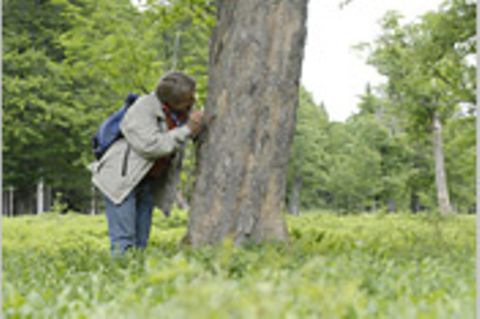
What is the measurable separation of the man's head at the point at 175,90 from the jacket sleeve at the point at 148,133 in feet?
0.60

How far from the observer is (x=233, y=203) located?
5.92 m

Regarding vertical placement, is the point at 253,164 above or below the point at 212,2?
below

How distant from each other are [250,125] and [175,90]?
0.81 meters

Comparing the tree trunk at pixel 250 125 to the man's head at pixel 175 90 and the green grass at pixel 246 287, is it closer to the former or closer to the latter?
the man's head at pixel 175 90

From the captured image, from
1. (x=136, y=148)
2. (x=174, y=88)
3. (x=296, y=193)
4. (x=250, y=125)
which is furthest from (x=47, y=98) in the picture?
(x=296, y=193)

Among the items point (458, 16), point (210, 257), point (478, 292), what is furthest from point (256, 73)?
point (458, 16)

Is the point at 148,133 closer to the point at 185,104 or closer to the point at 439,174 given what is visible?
the point at 185,104

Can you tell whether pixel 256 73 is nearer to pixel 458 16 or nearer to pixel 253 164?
pixel 253 164

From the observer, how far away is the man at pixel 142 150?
6.05 metres

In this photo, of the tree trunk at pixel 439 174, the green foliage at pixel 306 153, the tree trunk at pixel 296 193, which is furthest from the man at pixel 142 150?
the tree trunk at pixel 296 193

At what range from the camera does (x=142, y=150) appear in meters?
6.01

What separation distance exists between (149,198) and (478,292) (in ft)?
13.8

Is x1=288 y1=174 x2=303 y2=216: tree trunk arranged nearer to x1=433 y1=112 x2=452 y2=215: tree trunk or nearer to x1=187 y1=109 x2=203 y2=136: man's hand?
x1=433 y1=112 x2=452 y2=215: tree trunk

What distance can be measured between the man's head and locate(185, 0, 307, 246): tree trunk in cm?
23
